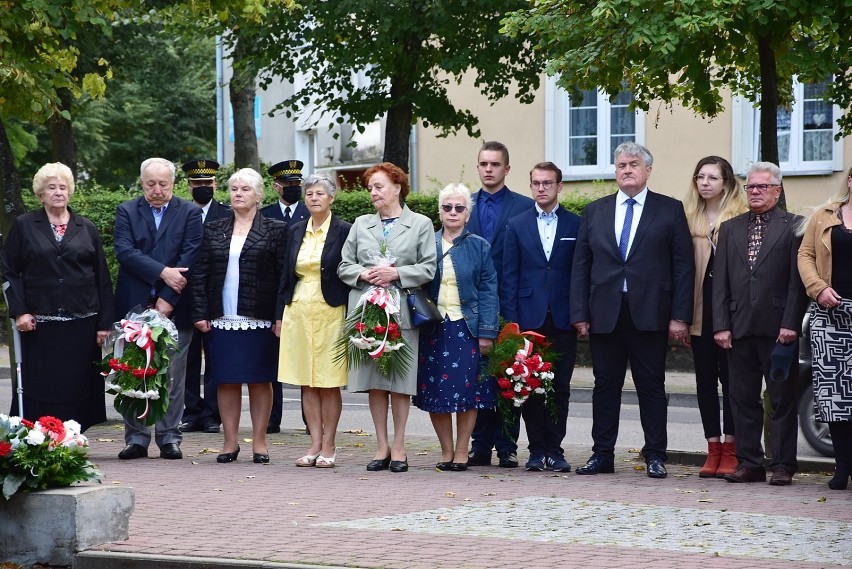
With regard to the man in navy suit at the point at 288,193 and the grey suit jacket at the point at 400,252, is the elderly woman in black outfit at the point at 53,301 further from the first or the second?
the man in navy suit at the point at 288,193

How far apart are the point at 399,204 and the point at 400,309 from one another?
868 millimetres

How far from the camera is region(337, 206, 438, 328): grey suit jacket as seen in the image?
9867 mm

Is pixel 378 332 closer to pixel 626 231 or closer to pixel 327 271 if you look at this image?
pixel 327 271

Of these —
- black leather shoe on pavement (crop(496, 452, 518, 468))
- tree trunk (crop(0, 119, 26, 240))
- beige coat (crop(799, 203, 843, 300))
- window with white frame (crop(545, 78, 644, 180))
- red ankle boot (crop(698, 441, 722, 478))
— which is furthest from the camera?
window with white frame (crop(545, 78, 644, 180))

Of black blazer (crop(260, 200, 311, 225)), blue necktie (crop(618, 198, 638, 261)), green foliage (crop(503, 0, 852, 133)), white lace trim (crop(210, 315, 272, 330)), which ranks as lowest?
white lace trim (crop(210, 315, 272, 330))

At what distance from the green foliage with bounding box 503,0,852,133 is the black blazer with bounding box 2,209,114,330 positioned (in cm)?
467

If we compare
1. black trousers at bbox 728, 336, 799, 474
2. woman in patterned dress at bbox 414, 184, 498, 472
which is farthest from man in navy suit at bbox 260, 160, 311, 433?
black trousers at bbox 728, 336, 799, 474

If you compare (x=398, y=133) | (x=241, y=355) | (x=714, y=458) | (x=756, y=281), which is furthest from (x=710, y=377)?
(x=398, y=133)

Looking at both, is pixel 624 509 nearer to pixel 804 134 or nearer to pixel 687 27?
pixel 687 27

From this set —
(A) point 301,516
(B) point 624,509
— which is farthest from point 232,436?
(B) point 624,509

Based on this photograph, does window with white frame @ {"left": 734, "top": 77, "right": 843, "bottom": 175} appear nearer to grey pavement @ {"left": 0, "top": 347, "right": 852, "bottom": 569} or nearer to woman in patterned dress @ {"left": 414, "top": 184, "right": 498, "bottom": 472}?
grey pavement @ {"left": 0, "top": 347, "right": 852, "bottom": 569}

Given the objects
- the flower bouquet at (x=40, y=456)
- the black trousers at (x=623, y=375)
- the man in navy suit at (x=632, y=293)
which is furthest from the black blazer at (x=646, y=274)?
the flower bouquet at (x=40, y=456)

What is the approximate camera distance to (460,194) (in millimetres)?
10117

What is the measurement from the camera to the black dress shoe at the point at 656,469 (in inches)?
389
